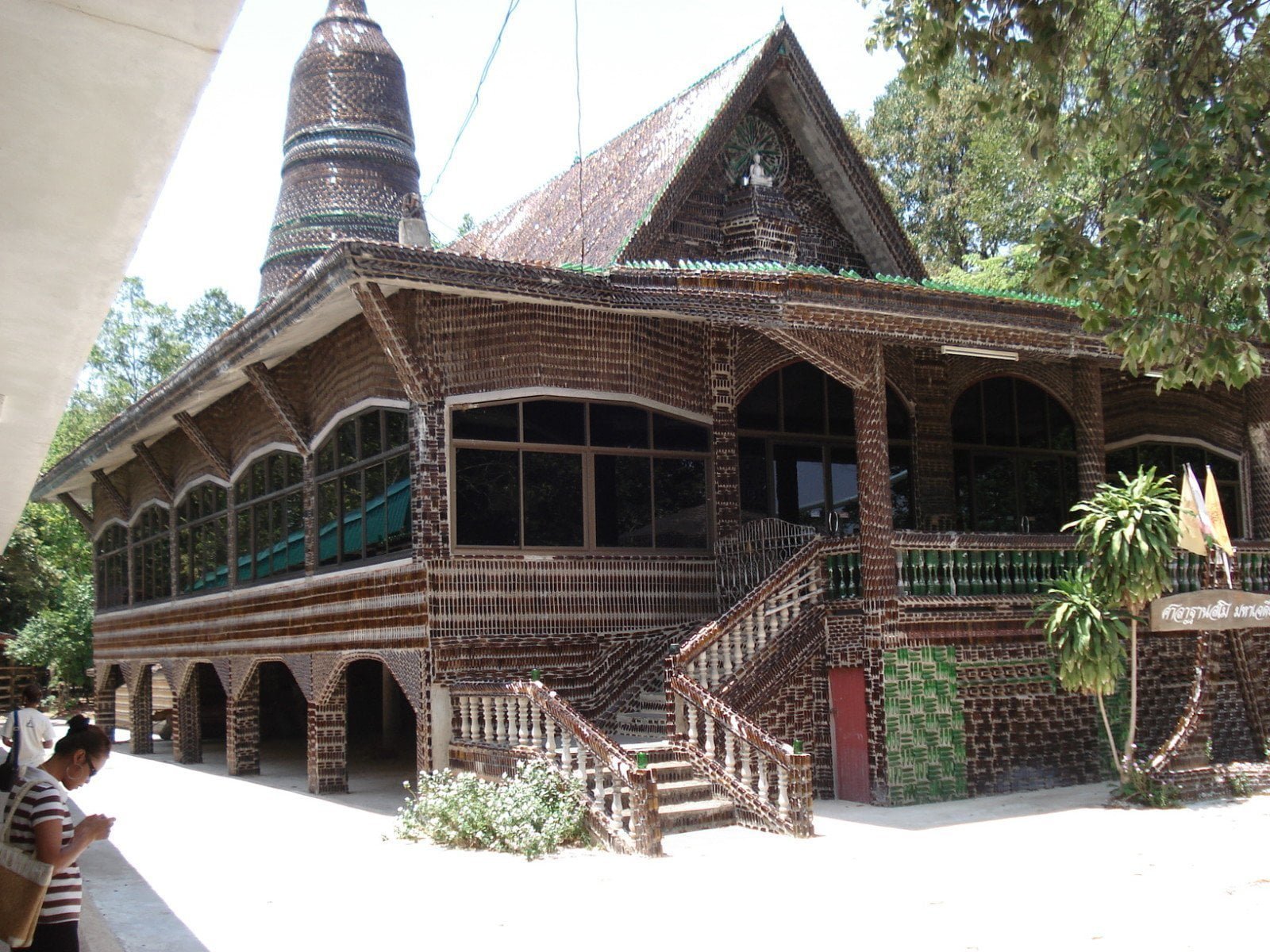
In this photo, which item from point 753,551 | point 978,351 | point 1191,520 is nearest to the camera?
point 1191,520

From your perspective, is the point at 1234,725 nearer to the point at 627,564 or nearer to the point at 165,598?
the point at 627,564

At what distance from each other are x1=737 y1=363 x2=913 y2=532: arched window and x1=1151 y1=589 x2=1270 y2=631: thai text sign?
11.5ft

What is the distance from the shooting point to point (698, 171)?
15375mm

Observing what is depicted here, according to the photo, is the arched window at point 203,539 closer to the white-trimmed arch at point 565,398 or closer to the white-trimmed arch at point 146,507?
the white-trimmed arch at point 146,507

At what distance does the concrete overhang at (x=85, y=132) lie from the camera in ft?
8.96

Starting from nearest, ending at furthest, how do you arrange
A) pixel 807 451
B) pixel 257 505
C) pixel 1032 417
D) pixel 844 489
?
pixel 807 451 < pixel 844 489 < pixel 1032 417 < pixel 257 505

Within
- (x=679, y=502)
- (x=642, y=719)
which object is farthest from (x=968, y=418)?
(x=642, y=719)

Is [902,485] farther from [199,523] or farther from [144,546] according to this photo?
→ [144,546]

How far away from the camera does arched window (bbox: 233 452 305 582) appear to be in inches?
668

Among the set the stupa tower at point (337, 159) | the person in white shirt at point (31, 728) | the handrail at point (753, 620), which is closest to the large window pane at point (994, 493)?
the handrail at point (753, 620)

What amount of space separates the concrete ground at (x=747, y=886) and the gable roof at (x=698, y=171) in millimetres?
6816

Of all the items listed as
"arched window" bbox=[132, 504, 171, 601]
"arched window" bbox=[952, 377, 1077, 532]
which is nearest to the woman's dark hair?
"arched window" bbox=[952, 377, 1077, 532]

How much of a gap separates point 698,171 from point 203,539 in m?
10.6

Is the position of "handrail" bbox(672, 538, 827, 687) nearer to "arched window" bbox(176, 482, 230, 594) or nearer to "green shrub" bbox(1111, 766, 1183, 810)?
"green shrub" bbox(1111, 766, 1183, 810)
